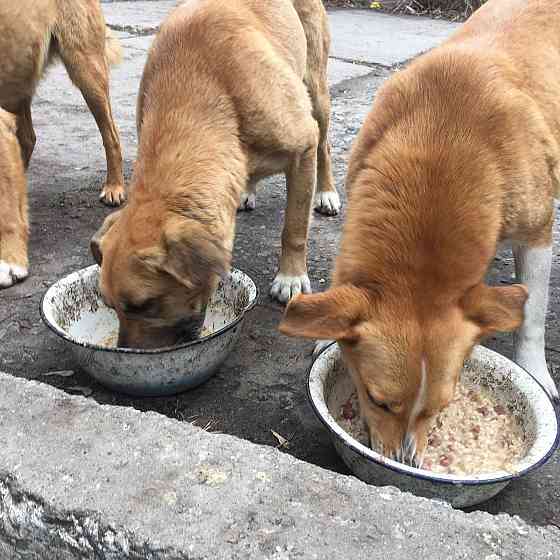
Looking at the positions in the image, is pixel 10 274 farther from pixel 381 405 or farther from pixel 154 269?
pixel 381 405

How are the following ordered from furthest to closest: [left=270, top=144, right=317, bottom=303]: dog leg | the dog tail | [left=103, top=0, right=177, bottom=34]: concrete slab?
[left=103, top=0, right=177, bottom=34]: concrete slab, the dog tail, [left=270, top=144, right=317, bottom=303]: dog leg

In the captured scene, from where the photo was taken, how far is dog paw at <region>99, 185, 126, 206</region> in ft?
17.4

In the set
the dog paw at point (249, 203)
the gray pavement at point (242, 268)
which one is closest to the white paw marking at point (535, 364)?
the gray pavement at point (242, 268)

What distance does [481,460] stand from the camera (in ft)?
9.29

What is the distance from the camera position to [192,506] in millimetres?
1981

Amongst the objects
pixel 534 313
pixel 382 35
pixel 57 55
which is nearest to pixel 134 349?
pixel 534 313

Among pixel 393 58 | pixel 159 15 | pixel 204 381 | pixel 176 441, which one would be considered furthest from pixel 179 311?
pixel 159 15

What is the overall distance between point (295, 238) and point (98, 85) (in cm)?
220

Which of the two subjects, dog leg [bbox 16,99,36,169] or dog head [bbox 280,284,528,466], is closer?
dog head [bbox 280,284,528,466]

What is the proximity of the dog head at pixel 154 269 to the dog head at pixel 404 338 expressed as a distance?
2.40 feet

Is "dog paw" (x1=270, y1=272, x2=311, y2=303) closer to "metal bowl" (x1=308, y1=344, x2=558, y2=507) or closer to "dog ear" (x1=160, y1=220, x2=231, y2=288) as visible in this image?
"metal bowl" (x1=308, y1=344, x2=558, y2=507)

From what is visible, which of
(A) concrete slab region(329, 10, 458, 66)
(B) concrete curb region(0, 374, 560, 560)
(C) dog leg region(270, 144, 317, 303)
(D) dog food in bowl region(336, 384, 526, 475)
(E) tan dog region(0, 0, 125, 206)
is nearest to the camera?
(B) concrete curb region(0, 374, 560, 560)

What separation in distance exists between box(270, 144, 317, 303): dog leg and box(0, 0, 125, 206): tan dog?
1.81 m

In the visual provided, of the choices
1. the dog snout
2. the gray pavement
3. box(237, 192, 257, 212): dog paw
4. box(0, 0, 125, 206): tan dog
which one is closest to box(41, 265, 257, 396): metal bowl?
the gray pavement
